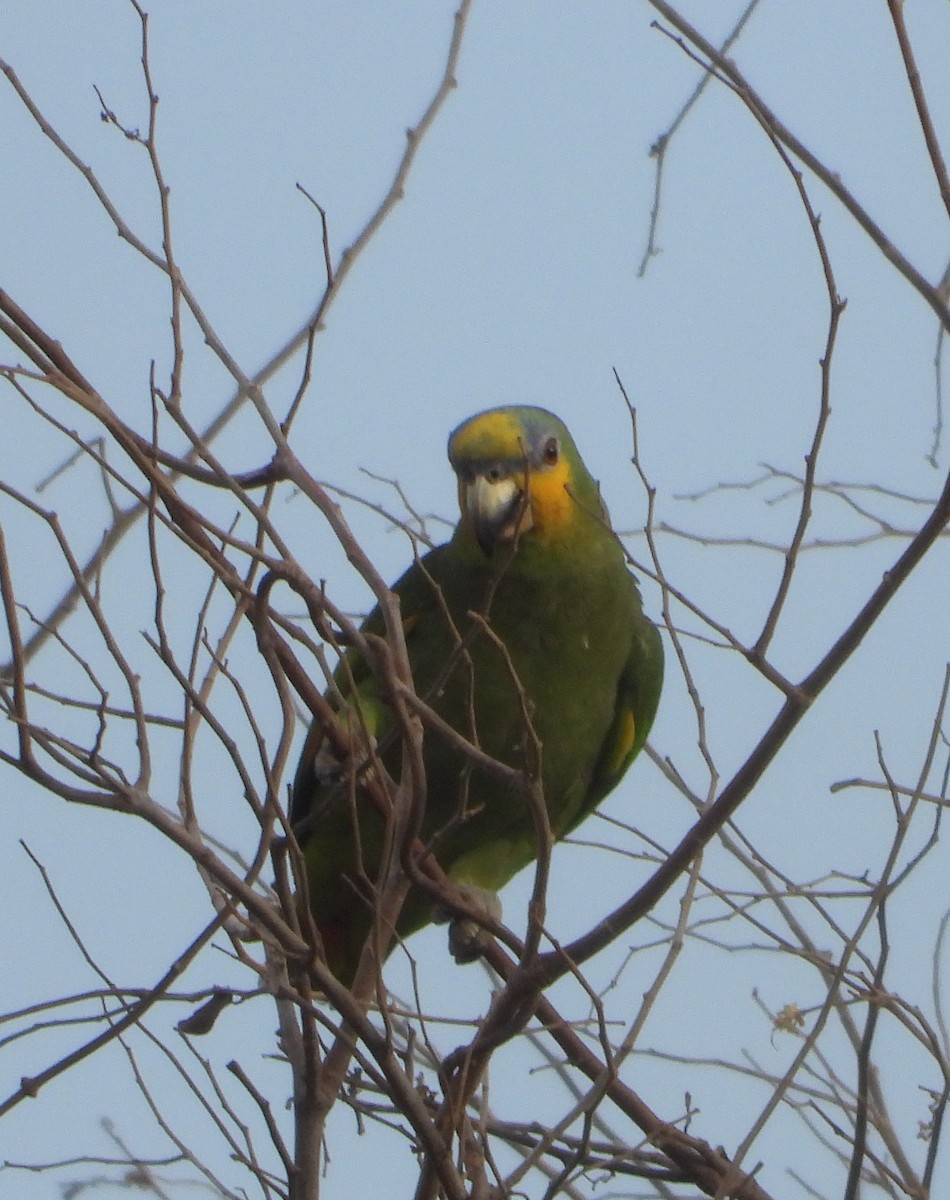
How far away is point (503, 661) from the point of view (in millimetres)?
3918

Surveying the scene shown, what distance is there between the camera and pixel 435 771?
412 centimetres

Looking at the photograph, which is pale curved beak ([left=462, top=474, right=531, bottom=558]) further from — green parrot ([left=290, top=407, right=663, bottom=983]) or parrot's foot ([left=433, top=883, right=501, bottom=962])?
parrot's foot ([left=433, top=883, right=501, bottom=962])

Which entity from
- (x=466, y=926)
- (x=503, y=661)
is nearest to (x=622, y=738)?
(x=503, y=661)

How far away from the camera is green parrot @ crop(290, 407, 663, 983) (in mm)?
4008

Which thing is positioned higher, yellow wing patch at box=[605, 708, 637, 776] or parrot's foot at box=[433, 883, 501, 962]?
yellow wing patch at box=[605, 708, 637, 776]

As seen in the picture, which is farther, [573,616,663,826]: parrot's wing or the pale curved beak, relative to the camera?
[573,616,663,826]: parrot's wing

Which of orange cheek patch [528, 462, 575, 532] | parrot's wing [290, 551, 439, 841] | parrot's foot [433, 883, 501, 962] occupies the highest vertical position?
orange cheek patch [528, 462, 575, 532]

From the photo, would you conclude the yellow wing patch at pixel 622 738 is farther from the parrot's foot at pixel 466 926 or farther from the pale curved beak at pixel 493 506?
the pale curved beak at pixel 493 506

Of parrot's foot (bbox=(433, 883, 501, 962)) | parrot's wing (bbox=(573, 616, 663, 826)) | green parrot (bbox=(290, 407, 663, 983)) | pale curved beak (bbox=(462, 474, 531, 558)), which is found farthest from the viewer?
parrot's wing (bbox=(573, 616, 663, 826))

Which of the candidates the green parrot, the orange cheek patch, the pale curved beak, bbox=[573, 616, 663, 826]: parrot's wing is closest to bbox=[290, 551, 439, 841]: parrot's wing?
the green parrot

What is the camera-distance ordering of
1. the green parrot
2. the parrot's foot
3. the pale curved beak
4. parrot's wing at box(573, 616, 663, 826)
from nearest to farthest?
1. the parrot's foot
2. the pale curved beak
3. the green parrot
4. parrot's wing at box(573, 616, 663, 826)

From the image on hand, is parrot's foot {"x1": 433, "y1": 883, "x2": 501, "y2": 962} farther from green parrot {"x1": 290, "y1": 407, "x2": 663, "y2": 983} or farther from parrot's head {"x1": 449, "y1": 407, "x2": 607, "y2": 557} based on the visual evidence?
parrot's head {"x1": 449, "y1": 407, "x2": 607, "y2": 557}

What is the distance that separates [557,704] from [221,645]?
1.65 metres

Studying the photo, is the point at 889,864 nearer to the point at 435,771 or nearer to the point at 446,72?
the point at 435,771
